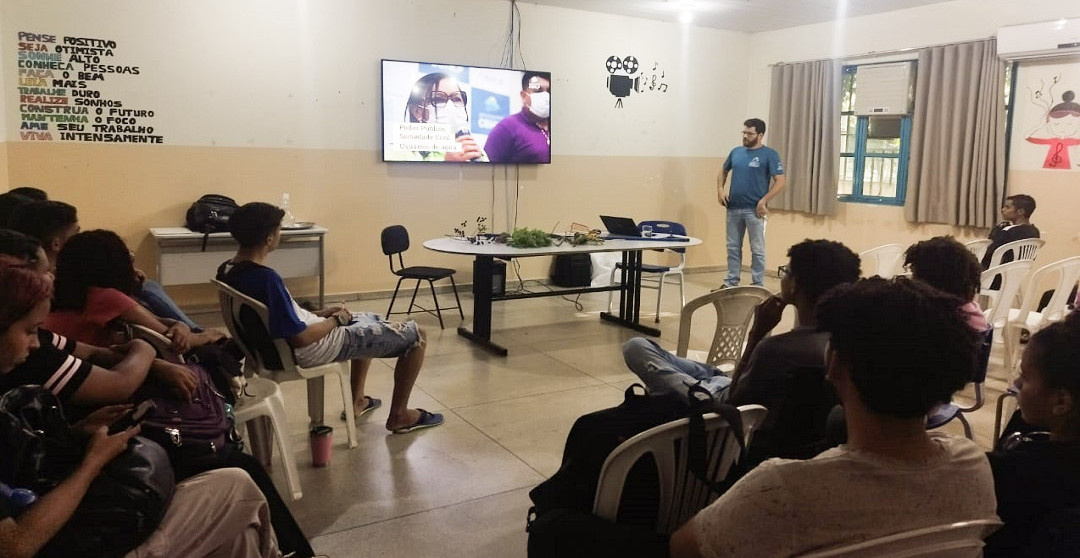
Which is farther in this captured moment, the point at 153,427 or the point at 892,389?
the point at 153,427

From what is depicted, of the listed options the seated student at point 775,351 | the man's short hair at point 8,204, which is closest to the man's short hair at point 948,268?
the seated student at point 775,351

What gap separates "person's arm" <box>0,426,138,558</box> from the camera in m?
1.31

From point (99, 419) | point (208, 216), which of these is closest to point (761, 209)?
point (208, 216)

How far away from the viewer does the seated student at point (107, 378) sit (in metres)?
1.67

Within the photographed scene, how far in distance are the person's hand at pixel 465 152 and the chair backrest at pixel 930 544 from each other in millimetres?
5855

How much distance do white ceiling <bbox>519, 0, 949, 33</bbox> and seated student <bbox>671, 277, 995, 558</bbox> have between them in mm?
6276

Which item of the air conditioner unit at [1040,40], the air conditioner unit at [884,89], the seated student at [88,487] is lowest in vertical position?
the seated student at [88,487]

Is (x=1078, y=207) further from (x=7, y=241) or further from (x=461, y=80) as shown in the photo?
(x=7, y=241)

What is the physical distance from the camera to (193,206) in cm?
568

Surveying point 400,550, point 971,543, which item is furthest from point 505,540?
point 971,543

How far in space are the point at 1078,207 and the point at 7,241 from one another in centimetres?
678

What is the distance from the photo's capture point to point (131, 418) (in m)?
1.73

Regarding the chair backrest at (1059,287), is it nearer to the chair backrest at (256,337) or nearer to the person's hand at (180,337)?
the chair backrest at (256,337)

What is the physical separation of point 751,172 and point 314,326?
4.91 metres
